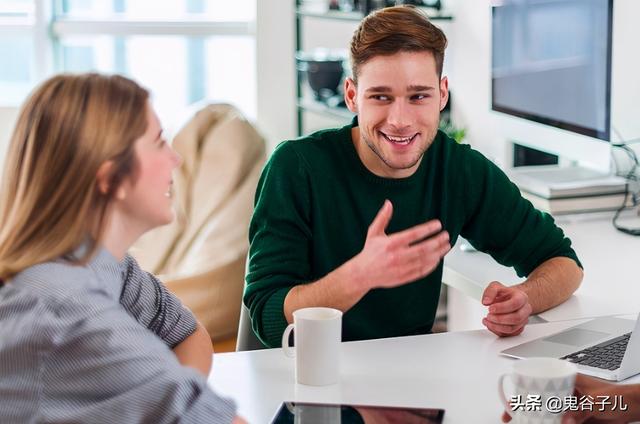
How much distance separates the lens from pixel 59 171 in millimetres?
1173

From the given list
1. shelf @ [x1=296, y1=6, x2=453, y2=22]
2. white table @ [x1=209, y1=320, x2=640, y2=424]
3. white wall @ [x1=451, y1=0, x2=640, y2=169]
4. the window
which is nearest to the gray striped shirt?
white table @ [x1=209, y1=320, x2=640, y2=424]

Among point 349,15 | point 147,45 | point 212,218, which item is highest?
point 349,15

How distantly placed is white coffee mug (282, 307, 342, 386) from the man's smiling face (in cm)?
47

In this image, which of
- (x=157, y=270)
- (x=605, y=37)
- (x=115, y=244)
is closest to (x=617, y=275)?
(x=605, y=37)

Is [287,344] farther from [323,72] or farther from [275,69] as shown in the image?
[275,69]

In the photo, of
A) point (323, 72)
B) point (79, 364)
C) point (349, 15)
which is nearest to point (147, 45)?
point (323, 72)

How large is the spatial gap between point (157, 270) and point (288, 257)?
5.24 ft

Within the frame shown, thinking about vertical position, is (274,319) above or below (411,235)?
below

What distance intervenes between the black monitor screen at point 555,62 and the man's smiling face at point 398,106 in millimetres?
663

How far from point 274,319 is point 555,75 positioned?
4.00 ft

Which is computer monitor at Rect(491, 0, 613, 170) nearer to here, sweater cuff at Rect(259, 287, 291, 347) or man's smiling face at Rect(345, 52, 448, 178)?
man's smiling face at Rect(345, 52, 448, 178)

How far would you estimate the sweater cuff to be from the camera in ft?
5.62

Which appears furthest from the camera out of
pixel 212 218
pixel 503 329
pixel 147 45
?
pixel 147 45

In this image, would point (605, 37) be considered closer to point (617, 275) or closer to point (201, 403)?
point (617, 275)
